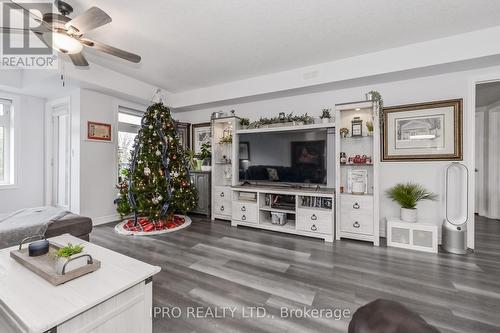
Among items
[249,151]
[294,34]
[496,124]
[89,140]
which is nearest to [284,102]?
[249,151]

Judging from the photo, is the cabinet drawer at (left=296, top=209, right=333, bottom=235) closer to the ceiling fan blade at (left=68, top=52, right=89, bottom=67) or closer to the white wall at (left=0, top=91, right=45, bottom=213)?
the ceiling fan blade at (left=68, top=52, right=89, bottom=67)

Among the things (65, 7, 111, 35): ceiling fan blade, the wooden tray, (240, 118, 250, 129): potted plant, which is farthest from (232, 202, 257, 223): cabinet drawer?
(65, 7, 111, 35): ceiling fan blade

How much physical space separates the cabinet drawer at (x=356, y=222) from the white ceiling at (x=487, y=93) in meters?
2.78

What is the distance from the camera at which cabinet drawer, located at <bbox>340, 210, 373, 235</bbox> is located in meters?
3.03

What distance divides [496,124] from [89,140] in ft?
25.4

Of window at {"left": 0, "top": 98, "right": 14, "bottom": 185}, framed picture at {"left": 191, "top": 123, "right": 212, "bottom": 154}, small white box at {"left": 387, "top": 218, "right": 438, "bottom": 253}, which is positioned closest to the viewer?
small white box at {"left": 387, "top": 218, "right": 438, "bottom": 253}

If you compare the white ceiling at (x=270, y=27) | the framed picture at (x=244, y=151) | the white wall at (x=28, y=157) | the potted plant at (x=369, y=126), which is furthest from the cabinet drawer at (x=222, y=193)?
the white wall at (x=28, y=157)

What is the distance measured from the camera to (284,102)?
4.02m

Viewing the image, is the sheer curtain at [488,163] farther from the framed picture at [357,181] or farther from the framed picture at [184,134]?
the framed picture at [184,134]

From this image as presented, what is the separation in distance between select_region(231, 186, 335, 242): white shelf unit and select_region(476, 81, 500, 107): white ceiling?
10.2ft

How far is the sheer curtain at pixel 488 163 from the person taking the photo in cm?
434

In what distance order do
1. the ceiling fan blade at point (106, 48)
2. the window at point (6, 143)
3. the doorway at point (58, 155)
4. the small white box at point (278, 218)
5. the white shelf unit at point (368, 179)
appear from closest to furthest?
1. the ceiling fan blade at point (106, 48)
2. the white shelf unit at point (368, 179)
3. the small white box at point (278, 218)
4. the window at point (6, 143)
5. the doorway at point (58, 155)

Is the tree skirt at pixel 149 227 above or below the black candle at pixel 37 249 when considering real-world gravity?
below

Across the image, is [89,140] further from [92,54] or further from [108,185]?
[92,54]
